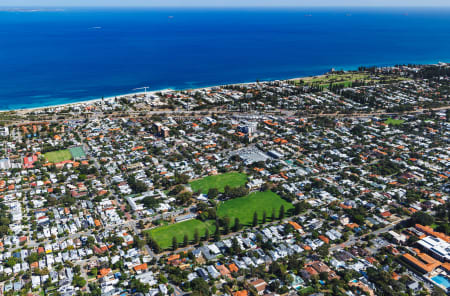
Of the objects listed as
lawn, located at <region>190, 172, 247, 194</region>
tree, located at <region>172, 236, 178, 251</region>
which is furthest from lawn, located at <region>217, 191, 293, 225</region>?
tree, located at <region>172, 236, 178, 251</region>

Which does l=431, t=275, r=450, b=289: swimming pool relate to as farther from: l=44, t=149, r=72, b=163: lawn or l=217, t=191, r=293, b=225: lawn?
l=44, t=149, r=72, b=163: lawn

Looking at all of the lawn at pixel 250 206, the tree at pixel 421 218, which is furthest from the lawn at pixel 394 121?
the lawn at pixel 250 206

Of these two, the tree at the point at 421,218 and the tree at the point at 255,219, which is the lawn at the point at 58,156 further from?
the tree at the point at 421,218

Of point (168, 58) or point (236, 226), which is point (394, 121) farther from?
point (168, 58)

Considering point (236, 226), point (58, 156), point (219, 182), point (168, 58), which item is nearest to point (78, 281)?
point (236, 226)

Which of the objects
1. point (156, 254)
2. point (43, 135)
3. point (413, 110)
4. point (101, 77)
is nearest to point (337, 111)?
point (413, 110)

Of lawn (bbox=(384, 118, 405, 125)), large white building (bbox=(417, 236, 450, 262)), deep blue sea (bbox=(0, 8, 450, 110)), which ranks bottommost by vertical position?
large white building (bbox=(417, 236, 450, 262))
